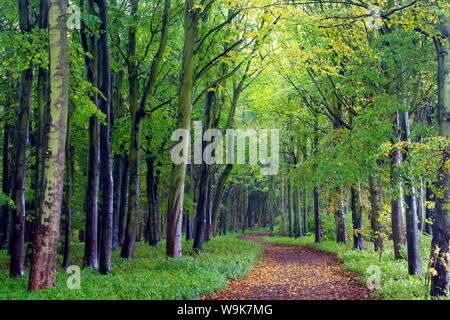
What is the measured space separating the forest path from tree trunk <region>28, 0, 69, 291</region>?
3431 millimetres

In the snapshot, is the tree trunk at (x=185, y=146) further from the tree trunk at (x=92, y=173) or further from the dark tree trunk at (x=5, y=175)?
the dark tree trunk at (x=5, y=175)

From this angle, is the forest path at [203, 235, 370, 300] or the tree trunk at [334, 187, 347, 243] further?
the tree trunk at [334, 187, 347, 243]

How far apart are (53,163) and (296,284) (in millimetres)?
7329

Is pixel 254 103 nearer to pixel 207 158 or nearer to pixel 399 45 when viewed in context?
pixel 207 158

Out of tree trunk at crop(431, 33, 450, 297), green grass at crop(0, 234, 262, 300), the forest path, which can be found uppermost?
tree trunk at crop(431, 33, 450, 297)

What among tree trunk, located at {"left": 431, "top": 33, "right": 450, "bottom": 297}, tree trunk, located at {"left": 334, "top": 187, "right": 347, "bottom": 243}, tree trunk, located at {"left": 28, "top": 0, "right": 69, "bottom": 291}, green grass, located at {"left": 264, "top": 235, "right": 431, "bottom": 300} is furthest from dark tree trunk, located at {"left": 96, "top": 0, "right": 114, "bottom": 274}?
tree trunk, located at {"left": 334, "top": 187, "right": 347, "bottom": 243}

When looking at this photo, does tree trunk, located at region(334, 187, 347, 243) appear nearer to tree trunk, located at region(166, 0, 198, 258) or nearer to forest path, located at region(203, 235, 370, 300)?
forest path, located at region(203, 235, 370, 300)

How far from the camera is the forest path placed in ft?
30.1

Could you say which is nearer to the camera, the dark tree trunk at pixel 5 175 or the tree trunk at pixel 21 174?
the tree trunk at pixel 21 174

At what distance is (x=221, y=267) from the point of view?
12281mm

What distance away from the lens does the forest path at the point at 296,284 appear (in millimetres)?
9180

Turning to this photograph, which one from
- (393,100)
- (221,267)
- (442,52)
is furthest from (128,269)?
(442,52)

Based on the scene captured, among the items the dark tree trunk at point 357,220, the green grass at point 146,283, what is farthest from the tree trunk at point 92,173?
the dark tree trunk at point 357,220

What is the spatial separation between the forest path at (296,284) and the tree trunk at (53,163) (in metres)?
3.43
